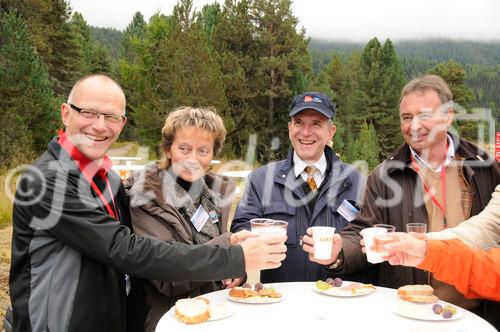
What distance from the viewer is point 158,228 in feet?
8.89

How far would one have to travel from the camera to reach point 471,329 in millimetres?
2064

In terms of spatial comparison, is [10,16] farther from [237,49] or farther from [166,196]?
[237,49]

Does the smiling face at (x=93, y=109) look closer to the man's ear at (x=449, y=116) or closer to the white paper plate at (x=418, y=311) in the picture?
the white paper plate at (x=418, y=311)

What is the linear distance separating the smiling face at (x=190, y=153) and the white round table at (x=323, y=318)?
81 centimetres

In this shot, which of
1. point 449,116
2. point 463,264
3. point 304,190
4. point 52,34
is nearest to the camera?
point 463,264

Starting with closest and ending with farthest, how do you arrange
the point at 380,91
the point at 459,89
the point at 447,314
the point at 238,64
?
the point at 447,314 < the point at 238,64 < the point at 380,91 < the point at 459,89

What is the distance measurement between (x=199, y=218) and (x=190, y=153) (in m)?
0.41

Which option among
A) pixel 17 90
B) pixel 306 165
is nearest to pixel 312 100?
pixel 306 165

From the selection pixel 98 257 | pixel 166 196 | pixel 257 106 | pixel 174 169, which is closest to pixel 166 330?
pixel 98 257

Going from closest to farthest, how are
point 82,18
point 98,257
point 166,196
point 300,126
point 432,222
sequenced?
point 98,257
point 166,196
point 432,222
point 300,126
point 82,18

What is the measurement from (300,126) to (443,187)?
3.55 feet

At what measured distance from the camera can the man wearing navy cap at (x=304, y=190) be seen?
10.9 feet

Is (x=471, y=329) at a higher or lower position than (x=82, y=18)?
lower

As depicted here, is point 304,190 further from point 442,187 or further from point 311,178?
point 442,187
